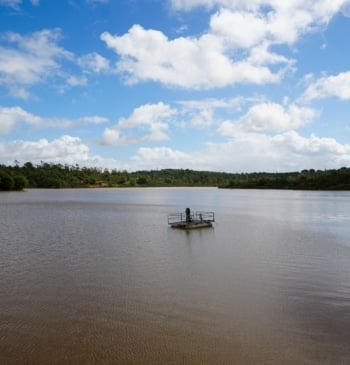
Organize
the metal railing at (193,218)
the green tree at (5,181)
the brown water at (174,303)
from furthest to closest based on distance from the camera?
1. the green tree at (5,181)
2. the metal railing at (193,218)
3. the brown water at (174,303)

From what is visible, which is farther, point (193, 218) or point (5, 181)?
point (5, 181)

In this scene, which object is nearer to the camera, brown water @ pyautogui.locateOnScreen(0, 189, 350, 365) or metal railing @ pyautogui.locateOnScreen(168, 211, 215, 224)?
brown water @ pyautogui.locateOnScreen(0, 189, 350, 365)

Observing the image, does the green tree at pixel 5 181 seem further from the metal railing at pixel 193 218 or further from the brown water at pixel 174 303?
the brown water at pixel 174 303

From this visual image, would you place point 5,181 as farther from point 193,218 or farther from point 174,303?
point 174,303

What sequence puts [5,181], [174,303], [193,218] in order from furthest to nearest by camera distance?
1. [5,181]
2. [193,218]
3. [174,303]

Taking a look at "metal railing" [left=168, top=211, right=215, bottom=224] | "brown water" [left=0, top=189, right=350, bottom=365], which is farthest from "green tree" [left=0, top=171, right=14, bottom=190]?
"brown water" [left=0, top=189, right=350, bottom=365]

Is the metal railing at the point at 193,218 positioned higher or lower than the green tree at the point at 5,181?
lower

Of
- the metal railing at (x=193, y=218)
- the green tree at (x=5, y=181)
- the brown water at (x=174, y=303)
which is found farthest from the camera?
the green tree at (x=5, y=181)

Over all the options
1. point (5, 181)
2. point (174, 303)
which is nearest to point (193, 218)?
point (174, 303)

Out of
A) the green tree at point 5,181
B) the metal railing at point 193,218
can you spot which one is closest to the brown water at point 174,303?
the metal railing at point 193,218

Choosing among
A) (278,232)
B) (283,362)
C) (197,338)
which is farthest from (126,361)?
(278,232)

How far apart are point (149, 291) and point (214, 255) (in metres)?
8.56

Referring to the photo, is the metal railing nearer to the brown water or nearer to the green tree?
the brown water

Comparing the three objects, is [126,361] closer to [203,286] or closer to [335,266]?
[203,286]
